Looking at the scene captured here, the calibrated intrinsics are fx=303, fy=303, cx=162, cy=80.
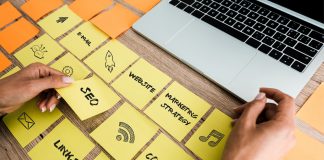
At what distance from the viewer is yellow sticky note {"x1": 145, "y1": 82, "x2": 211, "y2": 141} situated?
67 cm

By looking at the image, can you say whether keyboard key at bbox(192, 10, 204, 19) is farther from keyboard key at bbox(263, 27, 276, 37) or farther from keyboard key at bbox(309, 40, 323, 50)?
keyboard key at bbox(309, 40, 323, 50)

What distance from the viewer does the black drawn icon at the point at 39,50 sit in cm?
83

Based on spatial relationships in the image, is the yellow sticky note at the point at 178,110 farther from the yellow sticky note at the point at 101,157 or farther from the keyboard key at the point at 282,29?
the keyboard key at the point at 282,29

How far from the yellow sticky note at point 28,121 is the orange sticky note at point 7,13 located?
13.0 inches

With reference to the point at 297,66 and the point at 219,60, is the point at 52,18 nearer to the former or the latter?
the point at 219,60

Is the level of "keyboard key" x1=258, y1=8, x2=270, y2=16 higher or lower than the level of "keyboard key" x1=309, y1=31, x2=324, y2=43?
higher

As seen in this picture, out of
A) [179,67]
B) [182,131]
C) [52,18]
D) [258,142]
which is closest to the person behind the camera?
[258,142]

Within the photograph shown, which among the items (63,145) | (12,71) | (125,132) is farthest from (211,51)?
(12,71)

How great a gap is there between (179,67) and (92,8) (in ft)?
1.14

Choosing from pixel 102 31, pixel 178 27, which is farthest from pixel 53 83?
pixel 178 27

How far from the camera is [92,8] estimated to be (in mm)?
910

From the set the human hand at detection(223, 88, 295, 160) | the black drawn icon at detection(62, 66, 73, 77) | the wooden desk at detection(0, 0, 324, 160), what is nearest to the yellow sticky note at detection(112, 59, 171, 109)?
the wooden desk at detection(0, 0, 324, 160)

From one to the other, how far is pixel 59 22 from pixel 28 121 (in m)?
0.32

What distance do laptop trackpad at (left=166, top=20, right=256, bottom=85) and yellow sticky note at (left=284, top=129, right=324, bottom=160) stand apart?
19 centimetres
